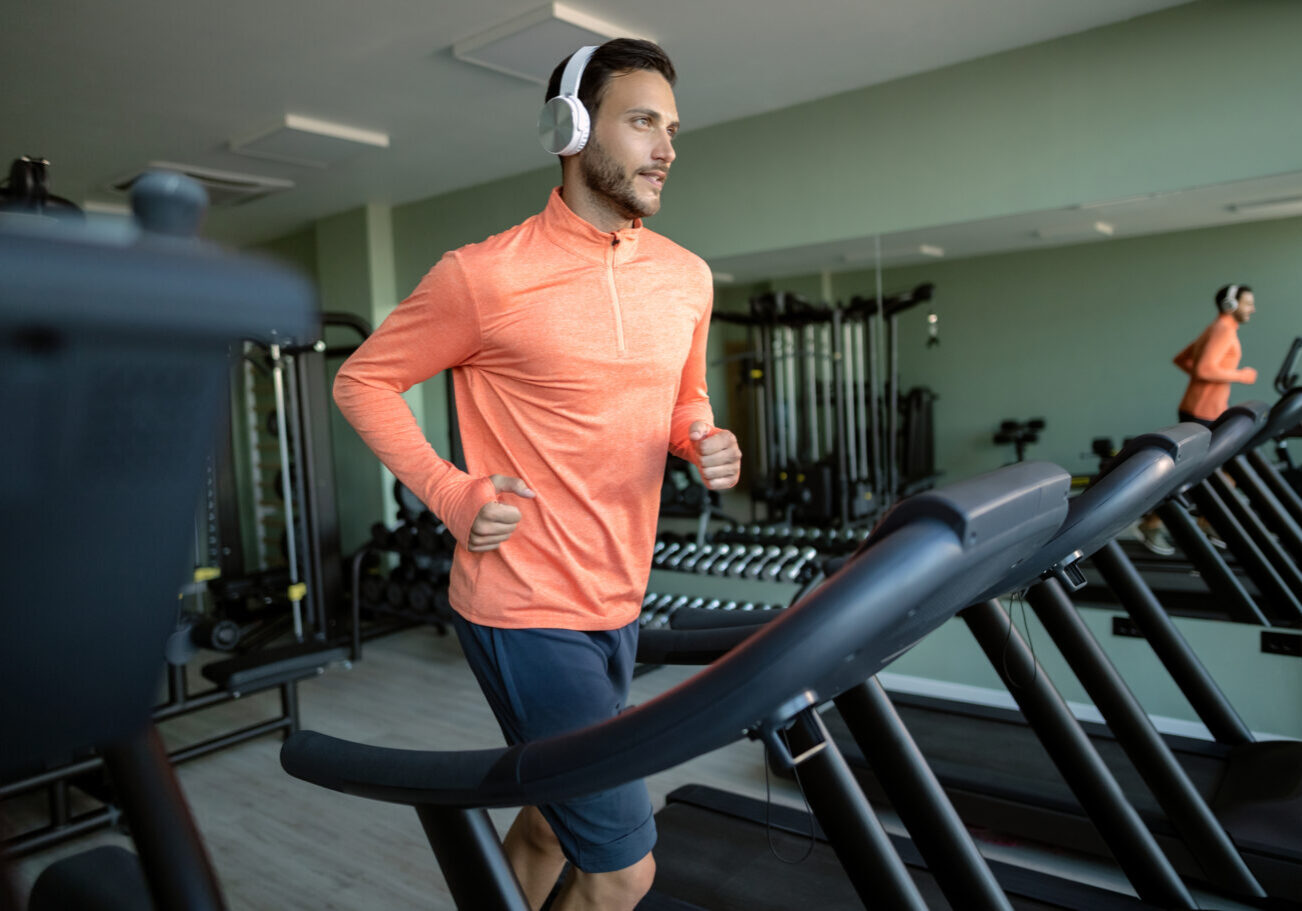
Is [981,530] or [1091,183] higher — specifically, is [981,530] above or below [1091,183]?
below

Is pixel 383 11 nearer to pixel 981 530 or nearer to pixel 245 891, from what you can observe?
pixel 245 891

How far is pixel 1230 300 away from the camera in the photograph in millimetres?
3834

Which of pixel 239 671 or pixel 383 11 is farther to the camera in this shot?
pixel 383 11

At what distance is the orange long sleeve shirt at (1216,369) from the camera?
384 cm

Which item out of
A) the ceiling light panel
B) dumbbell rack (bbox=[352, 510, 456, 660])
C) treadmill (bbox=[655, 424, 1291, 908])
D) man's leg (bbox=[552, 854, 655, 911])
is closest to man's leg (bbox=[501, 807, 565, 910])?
man's leg (bbox=[552, 854, 655, 911])

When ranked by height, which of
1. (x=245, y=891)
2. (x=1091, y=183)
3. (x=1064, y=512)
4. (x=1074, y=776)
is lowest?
(x=245, y=891)

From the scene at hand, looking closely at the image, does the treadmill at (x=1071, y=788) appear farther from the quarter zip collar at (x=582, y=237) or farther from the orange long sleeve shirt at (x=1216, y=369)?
the orange long sleeve shirt at (x=1216, y=369)

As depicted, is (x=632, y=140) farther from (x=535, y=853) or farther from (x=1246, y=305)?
(x=1246, y=305)

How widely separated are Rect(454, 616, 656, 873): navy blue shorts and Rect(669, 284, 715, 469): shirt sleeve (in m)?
0.35

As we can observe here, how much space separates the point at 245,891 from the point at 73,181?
4657 millimetres

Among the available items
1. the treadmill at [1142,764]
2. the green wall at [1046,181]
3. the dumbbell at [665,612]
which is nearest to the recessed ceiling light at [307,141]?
the green wall at [1046,181]

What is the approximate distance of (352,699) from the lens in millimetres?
4070

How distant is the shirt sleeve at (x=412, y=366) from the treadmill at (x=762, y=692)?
524 millimetres

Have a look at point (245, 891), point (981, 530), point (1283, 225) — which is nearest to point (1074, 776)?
point (981, 530)
